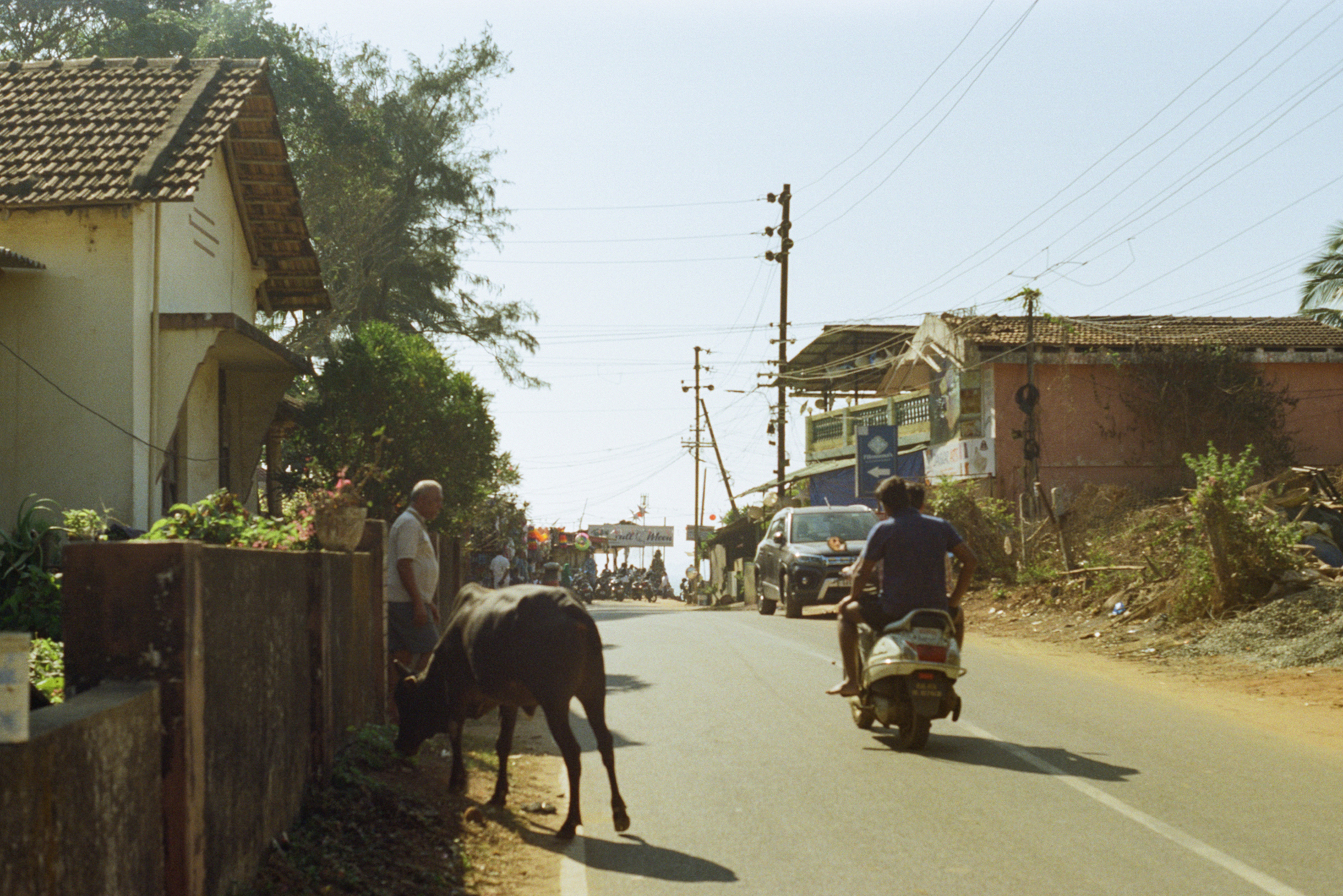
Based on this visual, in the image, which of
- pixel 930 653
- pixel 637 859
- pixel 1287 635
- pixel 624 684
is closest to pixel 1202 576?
pixel 1287 635

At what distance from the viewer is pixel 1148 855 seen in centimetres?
621

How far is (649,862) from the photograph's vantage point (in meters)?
6.32

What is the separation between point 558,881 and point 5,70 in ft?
58.3

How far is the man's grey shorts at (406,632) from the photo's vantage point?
9.52 metres

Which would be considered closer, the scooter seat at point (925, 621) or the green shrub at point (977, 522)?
the scooter seat at point (925, 621)

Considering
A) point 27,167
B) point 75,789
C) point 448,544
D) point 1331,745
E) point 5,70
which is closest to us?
point 75,789

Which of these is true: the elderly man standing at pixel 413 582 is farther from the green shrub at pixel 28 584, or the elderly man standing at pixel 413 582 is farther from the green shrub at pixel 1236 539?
the green shrub at pixel 1236 539

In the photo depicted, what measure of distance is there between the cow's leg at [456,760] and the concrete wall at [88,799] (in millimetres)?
3460

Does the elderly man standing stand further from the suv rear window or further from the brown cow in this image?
the suv rear window

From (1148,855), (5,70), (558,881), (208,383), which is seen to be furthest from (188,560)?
(5,70)

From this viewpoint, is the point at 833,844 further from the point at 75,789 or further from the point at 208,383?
the point at 208,383

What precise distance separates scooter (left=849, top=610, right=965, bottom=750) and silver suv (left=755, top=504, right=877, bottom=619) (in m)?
13.9

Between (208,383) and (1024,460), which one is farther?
(1024,460)

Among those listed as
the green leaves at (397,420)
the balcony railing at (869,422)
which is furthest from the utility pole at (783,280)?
the green leaves at (397,420)
